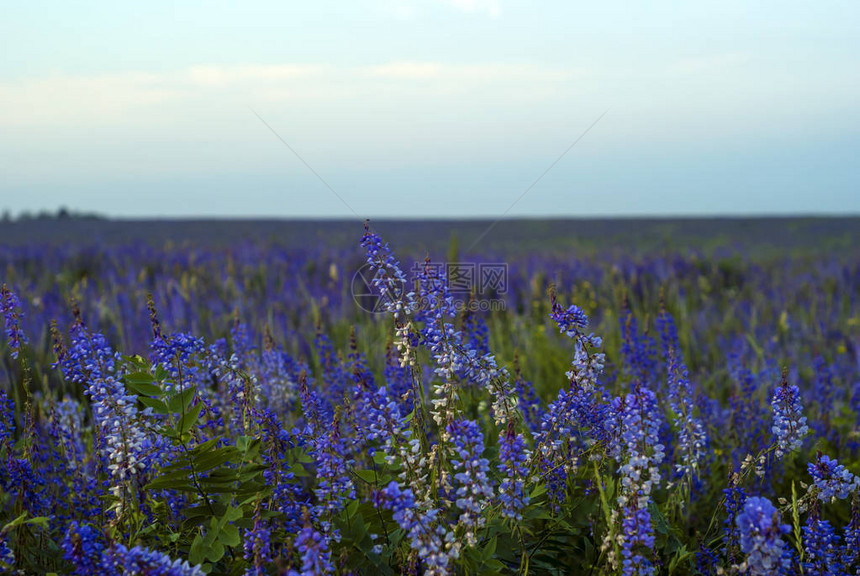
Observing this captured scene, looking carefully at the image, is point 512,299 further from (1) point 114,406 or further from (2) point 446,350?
(1) point 114,406

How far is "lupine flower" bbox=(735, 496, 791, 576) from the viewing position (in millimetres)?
1679

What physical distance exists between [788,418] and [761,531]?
29.3 inches

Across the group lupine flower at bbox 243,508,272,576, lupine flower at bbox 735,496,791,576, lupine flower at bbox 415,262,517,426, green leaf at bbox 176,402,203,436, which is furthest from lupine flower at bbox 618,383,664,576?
green leaf at bbox 176,402,203,436

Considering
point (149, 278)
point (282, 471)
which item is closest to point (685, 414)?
point (282, 471)

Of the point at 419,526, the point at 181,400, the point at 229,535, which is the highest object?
the point at 181,400

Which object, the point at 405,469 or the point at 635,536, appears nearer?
the point at 635,536

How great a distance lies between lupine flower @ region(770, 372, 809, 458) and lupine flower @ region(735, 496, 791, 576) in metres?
0.61

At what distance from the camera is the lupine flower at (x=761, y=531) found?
1.68 m

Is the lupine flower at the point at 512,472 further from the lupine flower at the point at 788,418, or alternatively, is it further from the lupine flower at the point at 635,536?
the lupine flower at the point at 788,418

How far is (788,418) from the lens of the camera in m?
2.30

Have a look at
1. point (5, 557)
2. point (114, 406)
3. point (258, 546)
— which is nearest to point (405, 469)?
point (258, 546)

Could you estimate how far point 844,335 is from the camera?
721 centimetres

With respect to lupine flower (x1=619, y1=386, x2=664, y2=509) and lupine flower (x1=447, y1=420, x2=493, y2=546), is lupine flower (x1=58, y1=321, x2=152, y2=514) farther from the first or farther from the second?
lupine flower (x1=619, y1=386, x2=664, y2=509)

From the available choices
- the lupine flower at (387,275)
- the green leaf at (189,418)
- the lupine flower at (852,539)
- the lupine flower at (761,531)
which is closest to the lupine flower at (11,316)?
the green leaf at (189,418)
